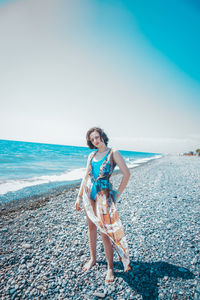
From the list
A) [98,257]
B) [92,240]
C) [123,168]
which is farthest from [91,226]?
[123,168]

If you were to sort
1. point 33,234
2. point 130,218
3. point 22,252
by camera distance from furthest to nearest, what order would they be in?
point 130,218 < point 33,234 < point 22,252

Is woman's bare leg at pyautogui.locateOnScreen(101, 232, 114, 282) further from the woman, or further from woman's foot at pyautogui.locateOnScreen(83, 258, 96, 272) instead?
woman's foot at pyautogui.locateOnScreen(83, 258, 96, 272)

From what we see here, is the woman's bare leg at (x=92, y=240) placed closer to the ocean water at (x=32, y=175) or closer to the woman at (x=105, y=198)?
the woman at (x=105, y=198)

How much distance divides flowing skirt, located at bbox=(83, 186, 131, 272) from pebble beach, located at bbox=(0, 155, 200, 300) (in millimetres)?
714

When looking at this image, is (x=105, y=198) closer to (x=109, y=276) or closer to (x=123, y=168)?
(x=123, y=168)

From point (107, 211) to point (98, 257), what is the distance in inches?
66.0

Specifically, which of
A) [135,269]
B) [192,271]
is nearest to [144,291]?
[135,269]

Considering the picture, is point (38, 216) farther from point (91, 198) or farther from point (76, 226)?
point (91, 198)

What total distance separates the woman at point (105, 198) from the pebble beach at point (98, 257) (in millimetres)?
473

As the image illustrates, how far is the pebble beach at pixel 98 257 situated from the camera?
2.78 meters

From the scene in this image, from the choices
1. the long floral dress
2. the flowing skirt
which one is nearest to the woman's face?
the long floral dress

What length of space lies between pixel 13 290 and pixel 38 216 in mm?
3424

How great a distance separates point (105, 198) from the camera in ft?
9.28

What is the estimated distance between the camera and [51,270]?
128 inches
